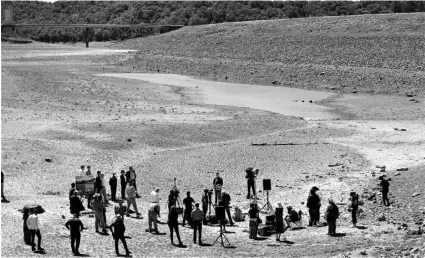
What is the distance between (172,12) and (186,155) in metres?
123

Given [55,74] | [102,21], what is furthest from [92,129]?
[102,21]

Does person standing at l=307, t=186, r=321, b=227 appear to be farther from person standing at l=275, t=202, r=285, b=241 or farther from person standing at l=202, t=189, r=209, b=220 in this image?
person standing at l=202, t=189, r=209, b=220

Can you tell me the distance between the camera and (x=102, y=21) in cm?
17450

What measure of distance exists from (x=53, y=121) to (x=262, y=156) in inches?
498

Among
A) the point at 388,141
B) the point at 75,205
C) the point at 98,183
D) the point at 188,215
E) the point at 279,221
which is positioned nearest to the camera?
the point at 279,221

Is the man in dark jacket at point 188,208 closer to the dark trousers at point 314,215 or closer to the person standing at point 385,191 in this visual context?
the dark trousers at point 314,215

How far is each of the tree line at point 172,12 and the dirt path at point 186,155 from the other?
245 ft

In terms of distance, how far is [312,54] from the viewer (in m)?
74.5

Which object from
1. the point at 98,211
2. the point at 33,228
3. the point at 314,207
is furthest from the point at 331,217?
the point at 33,228

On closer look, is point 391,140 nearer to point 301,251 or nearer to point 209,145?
Answer: point 209,145

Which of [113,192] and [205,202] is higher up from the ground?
[205,202]

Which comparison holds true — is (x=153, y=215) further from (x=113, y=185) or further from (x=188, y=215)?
(x=113, y=185)

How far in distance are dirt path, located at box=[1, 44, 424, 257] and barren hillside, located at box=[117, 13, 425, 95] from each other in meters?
9.73

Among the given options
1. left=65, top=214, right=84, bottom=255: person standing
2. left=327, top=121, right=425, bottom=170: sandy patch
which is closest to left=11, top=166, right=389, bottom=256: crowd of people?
left=65, top=214, right=84, bottom=255: person standing
